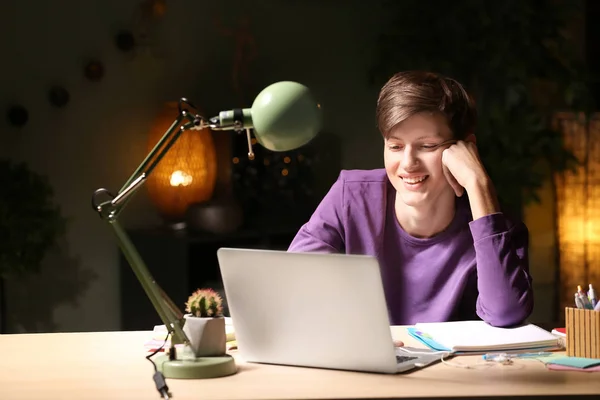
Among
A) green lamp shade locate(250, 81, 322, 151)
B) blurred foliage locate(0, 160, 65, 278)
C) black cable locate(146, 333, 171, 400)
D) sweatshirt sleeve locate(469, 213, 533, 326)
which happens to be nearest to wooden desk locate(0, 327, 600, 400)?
black cable locate(146, 333, 171, 400)

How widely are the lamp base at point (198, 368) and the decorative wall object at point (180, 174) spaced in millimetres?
2613

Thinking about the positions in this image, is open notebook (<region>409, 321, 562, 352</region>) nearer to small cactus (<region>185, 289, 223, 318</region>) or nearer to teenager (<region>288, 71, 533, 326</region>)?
teenager (<region>288, 71, 533, 326</region>)

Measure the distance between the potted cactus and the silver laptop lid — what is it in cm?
4

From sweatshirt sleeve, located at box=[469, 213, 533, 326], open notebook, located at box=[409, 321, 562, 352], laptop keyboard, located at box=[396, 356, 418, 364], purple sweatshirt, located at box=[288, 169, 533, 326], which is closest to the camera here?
laptop keyboard, located at box=[396, 356, 418, 364]

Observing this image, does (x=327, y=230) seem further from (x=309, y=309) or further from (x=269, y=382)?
(x=269, y=382)

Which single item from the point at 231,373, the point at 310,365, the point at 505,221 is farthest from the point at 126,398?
the point at 505,221

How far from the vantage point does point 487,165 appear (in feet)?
13.8

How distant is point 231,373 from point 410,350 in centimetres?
38

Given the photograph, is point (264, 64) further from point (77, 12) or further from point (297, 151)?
point (77, 12)

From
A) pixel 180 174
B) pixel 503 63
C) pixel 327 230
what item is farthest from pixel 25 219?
pixel 503 63

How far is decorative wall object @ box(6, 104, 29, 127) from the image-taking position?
407cm

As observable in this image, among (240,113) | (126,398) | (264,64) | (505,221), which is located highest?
(264,64)

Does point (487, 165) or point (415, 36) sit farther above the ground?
point (415, 36)

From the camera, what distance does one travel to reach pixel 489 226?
197 centimetres
